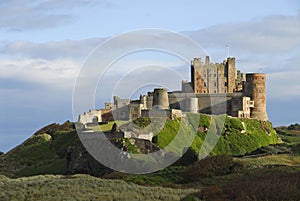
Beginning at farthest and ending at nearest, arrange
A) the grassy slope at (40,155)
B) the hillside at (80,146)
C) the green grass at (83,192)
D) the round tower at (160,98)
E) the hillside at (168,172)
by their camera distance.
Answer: the round tower at (160,98)
the grassy slope at (40,155)
the hillside at (80,146)
the hillside at (168,172)
the green grass at (83,192)

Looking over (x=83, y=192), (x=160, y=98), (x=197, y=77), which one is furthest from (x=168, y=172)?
(x=197, y=77)

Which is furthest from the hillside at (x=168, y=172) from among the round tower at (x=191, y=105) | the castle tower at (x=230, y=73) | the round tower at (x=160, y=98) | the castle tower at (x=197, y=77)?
the castle tower at (x=197, y=77)

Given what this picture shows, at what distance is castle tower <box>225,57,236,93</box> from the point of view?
91.9 meters

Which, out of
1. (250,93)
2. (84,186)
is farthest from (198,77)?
(84,186)

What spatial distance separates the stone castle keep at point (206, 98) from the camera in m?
79.4

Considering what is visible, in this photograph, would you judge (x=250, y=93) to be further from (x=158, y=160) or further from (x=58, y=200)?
(x=58, y=200)

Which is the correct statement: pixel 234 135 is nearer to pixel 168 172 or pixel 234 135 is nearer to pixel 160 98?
pixel 160 98

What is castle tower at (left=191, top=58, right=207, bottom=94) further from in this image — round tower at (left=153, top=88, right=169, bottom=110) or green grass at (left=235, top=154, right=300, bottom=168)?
green grass at (left=235, top=154, right=300, bottom=168)

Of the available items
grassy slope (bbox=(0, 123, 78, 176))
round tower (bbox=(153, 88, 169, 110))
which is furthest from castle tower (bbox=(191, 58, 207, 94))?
grassy slope (bbox=(0, 123, 78, 176))

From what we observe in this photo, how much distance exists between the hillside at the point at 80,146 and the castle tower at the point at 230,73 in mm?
8557

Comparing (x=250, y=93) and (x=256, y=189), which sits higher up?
A: (x=250, y=93)

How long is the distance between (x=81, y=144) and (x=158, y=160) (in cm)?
1034

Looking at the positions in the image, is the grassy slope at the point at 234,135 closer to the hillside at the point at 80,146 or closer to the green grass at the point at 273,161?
the hillside at the point at 80,146

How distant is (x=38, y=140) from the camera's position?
81688 mm
